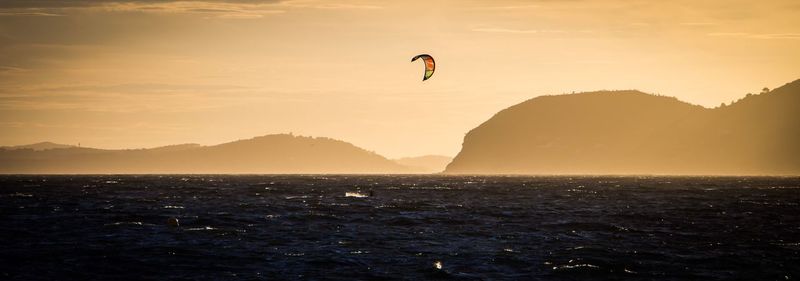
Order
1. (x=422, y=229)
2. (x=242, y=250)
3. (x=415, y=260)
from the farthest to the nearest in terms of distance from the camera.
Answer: (x=422, y=229), (x=242, y=250), (x=415, y=260)

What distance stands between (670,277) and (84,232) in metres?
34.8

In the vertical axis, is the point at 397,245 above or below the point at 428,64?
below

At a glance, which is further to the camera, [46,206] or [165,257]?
[46,206]

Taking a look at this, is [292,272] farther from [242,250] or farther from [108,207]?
[108,207]

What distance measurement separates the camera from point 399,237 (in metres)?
53.0

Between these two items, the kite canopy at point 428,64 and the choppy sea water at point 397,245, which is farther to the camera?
the kite canopy at point 428,64

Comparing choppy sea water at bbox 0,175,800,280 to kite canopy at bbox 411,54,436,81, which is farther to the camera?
kite canopy at bbox 411,54,436,81

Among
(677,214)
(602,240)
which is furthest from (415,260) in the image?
(677,214)

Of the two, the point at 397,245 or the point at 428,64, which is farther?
the point at 428,64

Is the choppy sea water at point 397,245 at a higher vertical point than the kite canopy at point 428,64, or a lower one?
lower

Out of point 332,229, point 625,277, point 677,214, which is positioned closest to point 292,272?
point 625,277

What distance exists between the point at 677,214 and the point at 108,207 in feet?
163

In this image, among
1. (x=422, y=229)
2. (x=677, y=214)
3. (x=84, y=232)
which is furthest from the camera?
(x=677, y=214)

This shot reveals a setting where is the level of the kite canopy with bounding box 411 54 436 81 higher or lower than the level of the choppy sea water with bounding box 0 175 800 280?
higher
